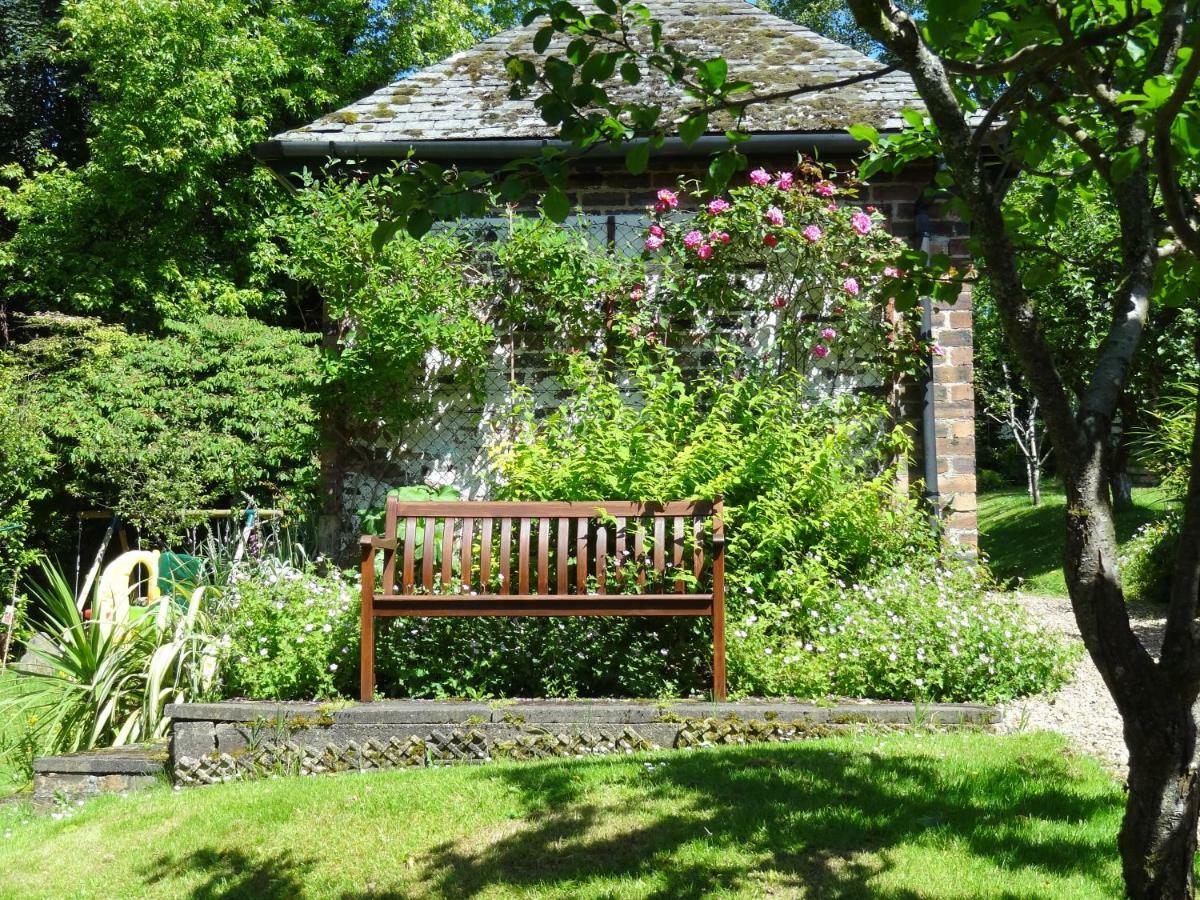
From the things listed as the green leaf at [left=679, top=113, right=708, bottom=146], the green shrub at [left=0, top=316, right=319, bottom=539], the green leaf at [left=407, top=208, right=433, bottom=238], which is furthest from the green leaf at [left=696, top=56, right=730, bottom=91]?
the green shrub at [left=0, top=316, right=319, bottom=539]

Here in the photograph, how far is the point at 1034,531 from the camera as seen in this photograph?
642 inches

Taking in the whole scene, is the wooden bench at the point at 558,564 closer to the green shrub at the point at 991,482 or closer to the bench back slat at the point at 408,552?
the bench back slat at the point at 408,552

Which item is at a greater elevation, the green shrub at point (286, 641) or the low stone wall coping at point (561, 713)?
the green shrub at point (286, 641)

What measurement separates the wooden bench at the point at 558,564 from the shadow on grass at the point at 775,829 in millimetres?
1055

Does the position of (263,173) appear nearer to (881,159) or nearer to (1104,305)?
(1104,305)

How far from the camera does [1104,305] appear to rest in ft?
41.8

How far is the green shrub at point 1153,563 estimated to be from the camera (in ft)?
31.0

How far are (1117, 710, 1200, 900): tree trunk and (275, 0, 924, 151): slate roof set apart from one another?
5181 millimetres

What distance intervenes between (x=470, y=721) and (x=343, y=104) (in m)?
14.8

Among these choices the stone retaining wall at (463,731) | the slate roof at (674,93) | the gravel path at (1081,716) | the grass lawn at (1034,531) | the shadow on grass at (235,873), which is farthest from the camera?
the grass lawn at (1034,531)

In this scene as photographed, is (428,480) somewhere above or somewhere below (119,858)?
above

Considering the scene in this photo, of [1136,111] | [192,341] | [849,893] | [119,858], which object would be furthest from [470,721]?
[192,341]

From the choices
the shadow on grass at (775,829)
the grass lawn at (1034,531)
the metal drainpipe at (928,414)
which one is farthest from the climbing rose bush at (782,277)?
the grass lawn at (1034,531)

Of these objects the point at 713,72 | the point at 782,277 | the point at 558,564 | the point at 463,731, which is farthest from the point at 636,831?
the point at 782,277
